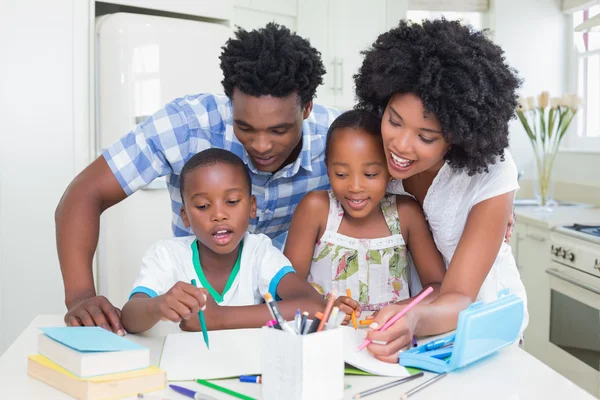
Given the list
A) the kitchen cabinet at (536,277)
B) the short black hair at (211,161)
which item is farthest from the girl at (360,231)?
the kitchen cabinet at (536,277)

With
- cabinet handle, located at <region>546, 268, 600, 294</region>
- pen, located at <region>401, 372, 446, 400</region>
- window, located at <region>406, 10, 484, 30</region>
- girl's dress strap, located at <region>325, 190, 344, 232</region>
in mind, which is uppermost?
window, located at <region>406, 10, 484, 30</region>

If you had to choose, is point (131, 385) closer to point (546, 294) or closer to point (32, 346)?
point (32, 346)

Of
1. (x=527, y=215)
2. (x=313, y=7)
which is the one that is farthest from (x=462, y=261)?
(x=313, y=7)

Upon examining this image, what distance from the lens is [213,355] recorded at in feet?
3.34

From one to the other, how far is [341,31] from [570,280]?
195 centimetres

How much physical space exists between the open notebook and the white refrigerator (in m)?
1.67

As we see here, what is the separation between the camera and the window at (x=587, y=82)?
150 inches

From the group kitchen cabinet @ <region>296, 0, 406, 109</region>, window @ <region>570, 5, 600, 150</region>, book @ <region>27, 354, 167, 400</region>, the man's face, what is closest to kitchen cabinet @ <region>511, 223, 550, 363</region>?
window @ <region>570, 5, 600, 150</region>

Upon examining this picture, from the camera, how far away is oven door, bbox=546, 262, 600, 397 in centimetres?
263

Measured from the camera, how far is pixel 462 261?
49.3 inches

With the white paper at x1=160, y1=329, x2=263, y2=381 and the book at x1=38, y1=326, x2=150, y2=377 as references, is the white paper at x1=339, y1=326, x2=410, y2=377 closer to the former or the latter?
the white paper at x1=160, y1=329, x2=263, y2=381

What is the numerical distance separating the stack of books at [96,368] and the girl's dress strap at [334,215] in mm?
692

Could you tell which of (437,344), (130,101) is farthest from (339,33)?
(437,344)

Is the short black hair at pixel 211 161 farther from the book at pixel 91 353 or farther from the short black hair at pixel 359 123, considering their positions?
the book at pixel 91 353
